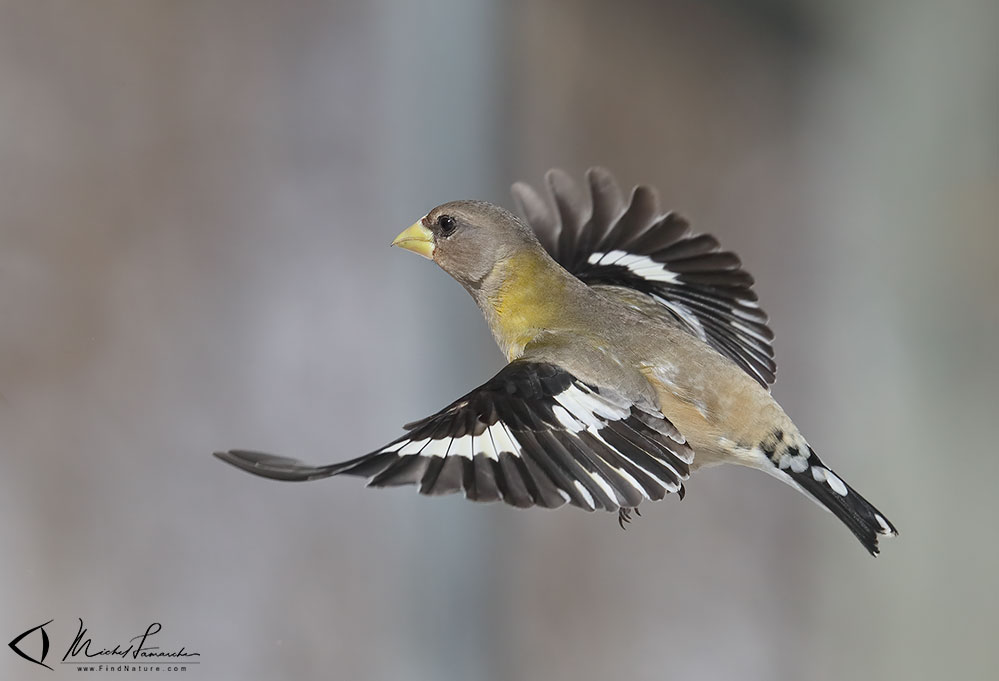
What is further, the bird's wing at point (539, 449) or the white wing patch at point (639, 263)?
the white wing patch at point (639, 263)

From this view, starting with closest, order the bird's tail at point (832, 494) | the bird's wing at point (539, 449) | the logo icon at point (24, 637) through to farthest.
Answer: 1. the bird's wing at point (539, 449)
2. the bird's tail at point (832, 494)
3. the logo icon at point (24, 637)

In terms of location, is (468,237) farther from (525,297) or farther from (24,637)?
(24,637)

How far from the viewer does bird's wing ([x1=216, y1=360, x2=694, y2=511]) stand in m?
0.46

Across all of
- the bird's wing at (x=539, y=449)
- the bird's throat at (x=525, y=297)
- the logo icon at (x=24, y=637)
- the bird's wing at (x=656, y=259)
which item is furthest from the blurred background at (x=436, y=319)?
the bird's wing at (x=539, y=449)

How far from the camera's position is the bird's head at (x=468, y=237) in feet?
1.82

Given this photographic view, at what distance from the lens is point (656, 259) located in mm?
810

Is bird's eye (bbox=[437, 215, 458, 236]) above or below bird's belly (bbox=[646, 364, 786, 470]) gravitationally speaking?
above

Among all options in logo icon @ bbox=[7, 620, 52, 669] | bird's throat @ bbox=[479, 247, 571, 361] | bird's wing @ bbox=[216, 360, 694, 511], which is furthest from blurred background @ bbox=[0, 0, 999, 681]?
bird's wing @ bbox=[216, 360, 694, 511]

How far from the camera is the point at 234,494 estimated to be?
0.90 m

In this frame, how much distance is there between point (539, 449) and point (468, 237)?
0.45 feet

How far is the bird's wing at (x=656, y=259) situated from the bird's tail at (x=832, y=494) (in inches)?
5.3

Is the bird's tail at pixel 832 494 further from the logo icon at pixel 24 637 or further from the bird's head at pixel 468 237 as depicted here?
the logo icon at pixel 24 637

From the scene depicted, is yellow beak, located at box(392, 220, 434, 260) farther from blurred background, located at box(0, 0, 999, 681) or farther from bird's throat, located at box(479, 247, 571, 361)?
blurred background, located at box(0, 0, 999, 681)

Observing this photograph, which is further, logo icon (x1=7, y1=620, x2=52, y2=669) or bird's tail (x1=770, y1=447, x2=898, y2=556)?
logo icon (x1=7, y1=620, x2=52, y2=669)
